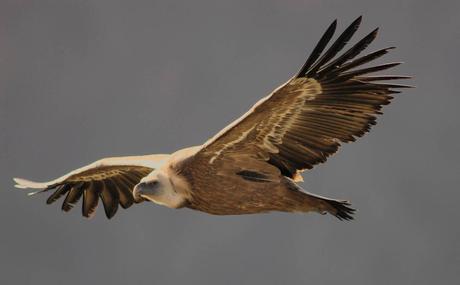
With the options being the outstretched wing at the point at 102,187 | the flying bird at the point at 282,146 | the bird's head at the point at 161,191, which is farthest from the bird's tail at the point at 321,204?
the outstretched wing at the point at 102,187

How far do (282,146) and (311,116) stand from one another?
1.86 feet

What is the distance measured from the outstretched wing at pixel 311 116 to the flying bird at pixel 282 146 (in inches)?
0.5

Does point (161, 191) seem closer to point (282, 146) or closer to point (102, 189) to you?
point (282, 146)

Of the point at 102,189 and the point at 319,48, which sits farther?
the point at 102,189

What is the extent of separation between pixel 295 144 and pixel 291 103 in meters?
0.71

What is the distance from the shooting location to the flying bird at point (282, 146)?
39.5 feet

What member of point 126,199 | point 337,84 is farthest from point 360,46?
point 126,199

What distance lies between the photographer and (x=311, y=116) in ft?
40.9

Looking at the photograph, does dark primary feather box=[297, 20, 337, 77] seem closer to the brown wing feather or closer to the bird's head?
the bird's head

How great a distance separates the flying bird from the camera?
12047 millimetres

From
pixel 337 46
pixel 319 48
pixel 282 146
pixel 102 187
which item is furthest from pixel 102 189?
pixel 337 46

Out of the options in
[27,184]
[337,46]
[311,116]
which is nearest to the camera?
[337,46]

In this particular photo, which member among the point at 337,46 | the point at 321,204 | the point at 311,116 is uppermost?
the point at 337,46

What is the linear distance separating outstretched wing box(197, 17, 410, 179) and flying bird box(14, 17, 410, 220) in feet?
0.04
